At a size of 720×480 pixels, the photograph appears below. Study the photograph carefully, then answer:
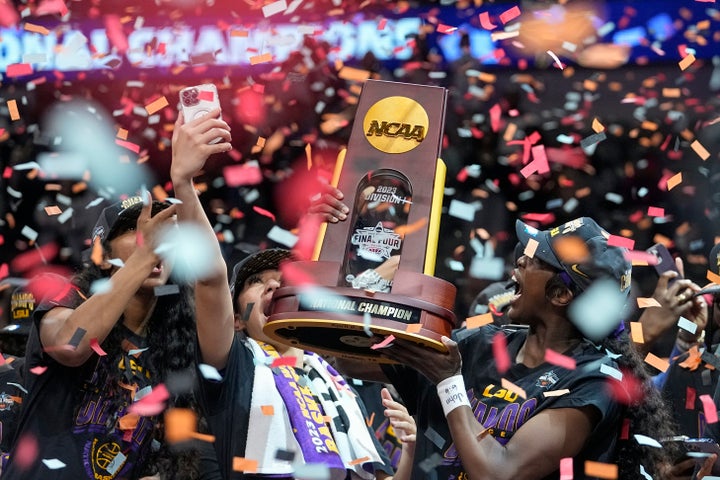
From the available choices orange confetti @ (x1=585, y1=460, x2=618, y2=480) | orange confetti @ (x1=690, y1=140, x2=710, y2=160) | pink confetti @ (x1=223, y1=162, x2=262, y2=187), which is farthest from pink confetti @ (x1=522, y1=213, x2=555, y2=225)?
orange confetti @ (x1=585, y1=460, x2=618, y2=480)

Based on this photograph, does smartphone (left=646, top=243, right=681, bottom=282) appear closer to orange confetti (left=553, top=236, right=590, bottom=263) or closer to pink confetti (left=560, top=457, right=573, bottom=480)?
orange confetti (left=553, top=236, right=590, bottom=263)

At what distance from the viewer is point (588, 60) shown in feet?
16.6

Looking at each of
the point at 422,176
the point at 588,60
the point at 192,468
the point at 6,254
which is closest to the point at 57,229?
the point at 6,254

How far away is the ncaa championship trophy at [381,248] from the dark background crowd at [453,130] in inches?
90.1

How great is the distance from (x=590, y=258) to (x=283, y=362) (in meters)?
0.97

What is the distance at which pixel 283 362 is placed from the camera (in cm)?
288

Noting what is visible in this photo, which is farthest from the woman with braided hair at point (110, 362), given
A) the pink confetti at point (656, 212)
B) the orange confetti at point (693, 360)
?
the pink confetti at point (656, 212)

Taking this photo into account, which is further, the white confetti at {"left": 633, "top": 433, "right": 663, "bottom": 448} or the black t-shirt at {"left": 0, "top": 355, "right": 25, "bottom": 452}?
the black t-shirt at {"left": 0, "top": 355, "right": 25, "bottom": 452}

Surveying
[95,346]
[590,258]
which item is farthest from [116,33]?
[590,258]

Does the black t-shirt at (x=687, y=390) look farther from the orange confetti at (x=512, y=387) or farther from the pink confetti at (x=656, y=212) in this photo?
the pink confetti at (x=656, y=212)

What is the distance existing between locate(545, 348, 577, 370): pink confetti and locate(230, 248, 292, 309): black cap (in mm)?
963

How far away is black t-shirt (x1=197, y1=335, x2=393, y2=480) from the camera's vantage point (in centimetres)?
256

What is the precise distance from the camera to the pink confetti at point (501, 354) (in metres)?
2.47

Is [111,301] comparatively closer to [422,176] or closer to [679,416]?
[422,176]
